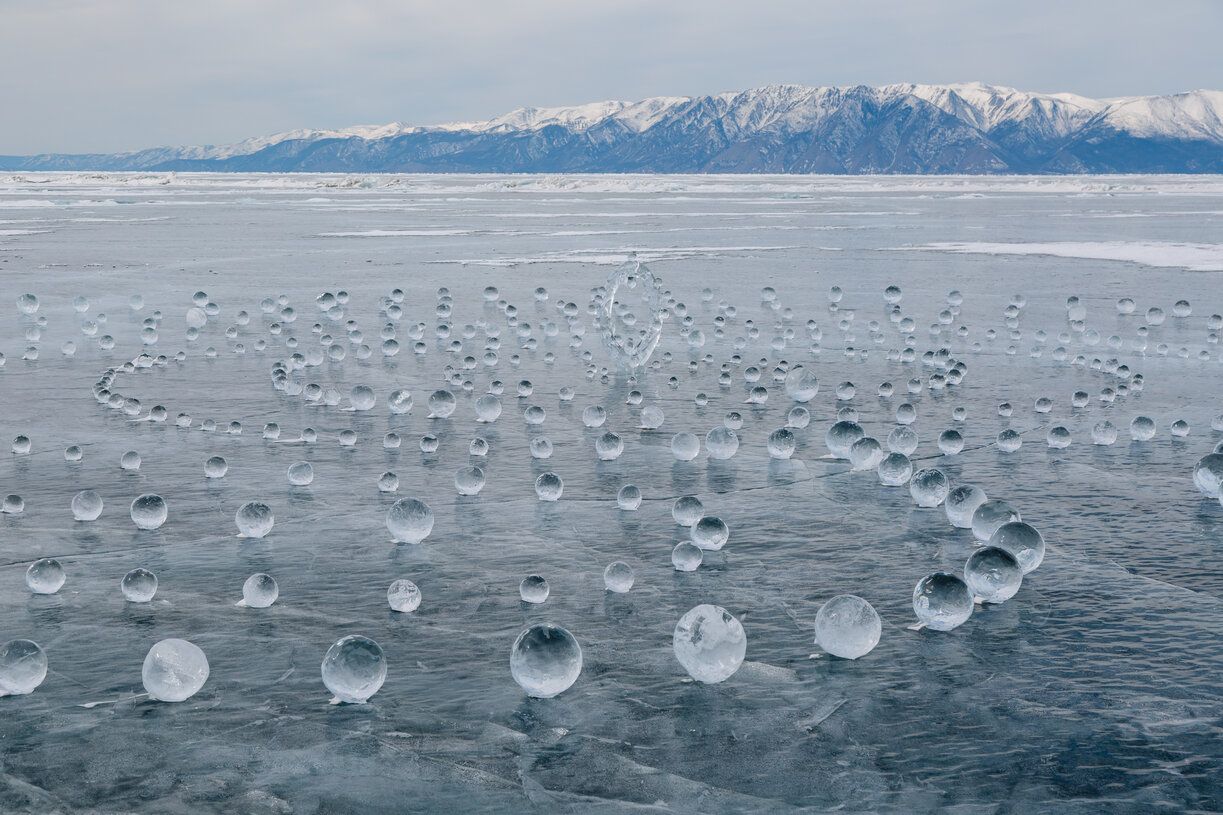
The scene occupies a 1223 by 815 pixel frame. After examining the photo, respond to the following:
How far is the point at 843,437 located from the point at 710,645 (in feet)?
9.12

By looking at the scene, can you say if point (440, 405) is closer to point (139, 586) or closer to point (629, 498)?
point (629, 498)

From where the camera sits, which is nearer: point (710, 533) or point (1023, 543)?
point (1023, 543)

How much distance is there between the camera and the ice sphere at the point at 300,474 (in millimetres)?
5133

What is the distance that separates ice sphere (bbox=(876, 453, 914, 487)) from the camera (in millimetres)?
5101

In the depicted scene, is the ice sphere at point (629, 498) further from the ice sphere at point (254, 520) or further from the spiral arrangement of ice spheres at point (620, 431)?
the ice sphere at point (254, 520)

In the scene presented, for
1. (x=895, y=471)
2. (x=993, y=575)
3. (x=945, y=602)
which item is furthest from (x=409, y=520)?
(x=895, y=471)

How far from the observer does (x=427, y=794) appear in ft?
8.25

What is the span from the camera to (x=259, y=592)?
364cm

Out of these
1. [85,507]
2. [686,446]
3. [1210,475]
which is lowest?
[85,507]

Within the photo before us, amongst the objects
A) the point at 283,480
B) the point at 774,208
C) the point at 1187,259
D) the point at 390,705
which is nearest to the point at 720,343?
the point at 283,480

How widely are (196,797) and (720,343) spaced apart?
23.9 ft

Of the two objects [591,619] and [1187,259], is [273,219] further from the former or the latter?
[591,619]

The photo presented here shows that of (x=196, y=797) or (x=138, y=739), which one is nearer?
(x=196, y=797)

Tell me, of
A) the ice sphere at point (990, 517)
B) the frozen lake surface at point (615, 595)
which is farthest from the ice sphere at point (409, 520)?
the ice sphere at point (990, 517)
